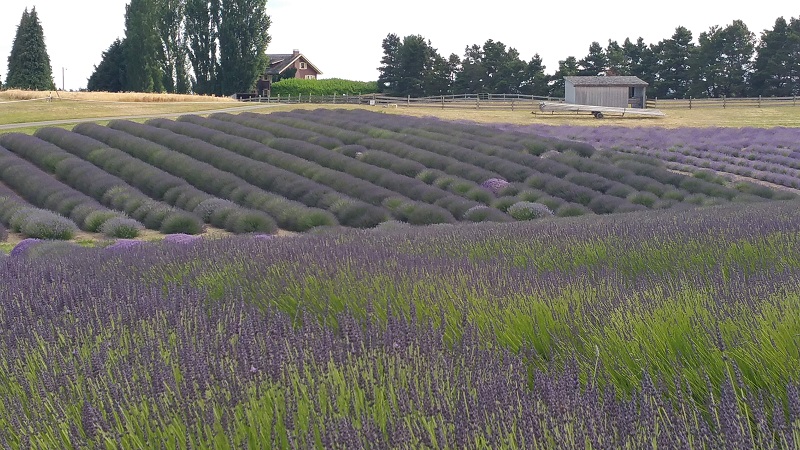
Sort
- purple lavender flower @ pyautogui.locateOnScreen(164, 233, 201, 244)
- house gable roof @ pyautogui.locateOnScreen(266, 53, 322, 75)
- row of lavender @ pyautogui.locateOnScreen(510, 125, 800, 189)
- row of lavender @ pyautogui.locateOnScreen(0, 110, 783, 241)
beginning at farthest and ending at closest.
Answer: house gable roof @ pyautogui.locateOnScreen(266, 53, 322, 75)
row of lavender @ pyautogui.locateOnScreen(510, 125, 800, 189)
row of lavender @ pyautogui.locateOnScreen(0, 110, 783, 241)
purple lavender flower @ pyautogui.locateOnScreen(164, 233, 201, 244)

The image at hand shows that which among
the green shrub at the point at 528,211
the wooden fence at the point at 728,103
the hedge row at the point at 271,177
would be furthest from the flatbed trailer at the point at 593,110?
the green shrub at the point at 528,211

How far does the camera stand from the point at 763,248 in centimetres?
526

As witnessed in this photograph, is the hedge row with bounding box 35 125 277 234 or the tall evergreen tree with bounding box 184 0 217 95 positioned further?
the tall evergreen tree with bounding box 184 0 217 95

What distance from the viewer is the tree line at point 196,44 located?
49781 mm

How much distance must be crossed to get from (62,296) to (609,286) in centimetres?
295

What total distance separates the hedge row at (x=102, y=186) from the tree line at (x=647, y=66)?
126 feet

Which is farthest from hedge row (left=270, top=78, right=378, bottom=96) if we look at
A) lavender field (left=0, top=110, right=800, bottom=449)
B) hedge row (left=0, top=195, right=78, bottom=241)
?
lavender field (left=0, top=110, right=800, bottom=449)

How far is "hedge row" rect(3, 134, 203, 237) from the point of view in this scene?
13.2 metres

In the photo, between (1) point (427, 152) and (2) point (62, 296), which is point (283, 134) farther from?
(2) point (62, 296)

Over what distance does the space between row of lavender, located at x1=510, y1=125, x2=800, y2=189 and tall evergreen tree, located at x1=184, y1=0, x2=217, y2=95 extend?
2812cm

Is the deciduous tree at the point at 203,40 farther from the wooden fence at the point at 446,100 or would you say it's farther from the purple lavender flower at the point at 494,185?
the purple lavender flower at the point at 494,185

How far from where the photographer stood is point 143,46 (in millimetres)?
49844

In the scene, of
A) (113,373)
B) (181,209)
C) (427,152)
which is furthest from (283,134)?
(113,373)

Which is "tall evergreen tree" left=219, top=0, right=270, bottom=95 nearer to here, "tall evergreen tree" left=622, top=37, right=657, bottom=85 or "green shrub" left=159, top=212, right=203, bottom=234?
"tall evergreen tree" left=622, top=37, right=657, bottom=85
